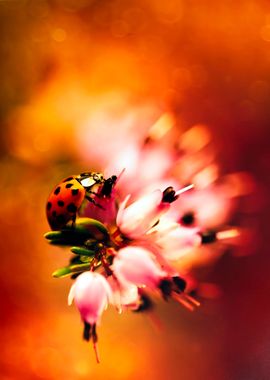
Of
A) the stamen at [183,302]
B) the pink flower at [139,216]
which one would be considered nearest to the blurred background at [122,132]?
the stamen at [183,302]

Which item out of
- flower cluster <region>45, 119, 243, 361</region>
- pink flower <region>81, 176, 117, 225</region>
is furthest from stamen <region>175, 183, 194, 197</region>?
pink flower <region>81, 176, 117, 225</region>

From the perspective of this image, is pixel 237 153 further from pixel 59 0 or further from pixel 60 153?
pixel 59 0

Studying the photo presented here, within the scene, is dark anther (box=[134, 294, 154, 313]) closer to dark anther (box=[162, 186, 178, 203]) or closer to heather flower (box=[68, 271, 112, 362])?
heather flower (box=[68, 271, 112, 362])

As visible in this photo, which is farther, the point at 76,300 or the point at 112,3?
the point at 112,3

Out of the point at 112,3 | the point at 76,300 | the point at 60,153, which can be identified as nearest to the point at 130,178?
the point at 60,153

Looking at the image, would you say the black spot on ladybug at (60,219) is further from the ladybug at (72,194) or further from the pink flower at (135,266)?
the pink flower at (135,266)
